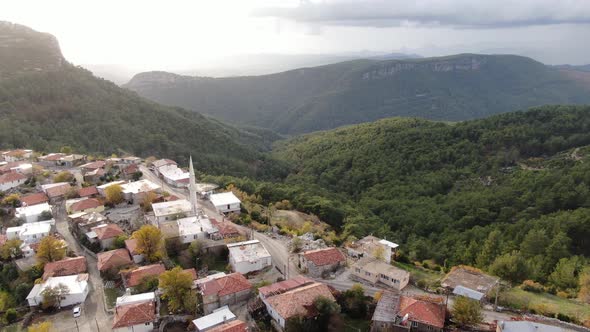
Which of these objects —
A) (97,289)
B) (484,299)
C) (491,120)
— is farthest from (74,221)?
(491,120)

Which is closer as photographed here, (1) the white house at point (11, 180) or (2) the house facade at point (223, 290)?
(2) the house facade at point (223, 290)

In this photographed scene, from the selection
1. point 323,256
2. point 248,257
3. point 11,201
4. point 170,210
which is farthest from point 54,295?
point 11,201

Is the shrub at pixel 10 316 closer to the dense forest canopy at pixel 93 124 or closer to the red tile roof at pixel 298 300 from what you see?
the red tile roof at pixel 298 300

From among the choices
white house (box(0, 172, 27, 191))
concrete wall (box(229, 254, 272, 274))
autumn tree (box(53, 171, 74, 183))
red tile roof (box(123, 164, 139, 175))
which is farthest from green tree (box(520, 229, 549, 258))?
white house (box(0, 172, 27, 191))

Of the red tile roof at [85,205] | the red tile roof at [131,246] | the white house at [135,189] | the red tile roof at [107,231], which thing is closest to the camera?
the red tile roof at [131,246]

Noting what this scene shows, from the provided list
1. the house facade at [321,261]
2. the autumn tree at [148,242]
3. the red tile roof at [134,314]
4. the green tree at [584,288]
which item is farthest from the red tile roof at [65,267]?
the green tree at [584,288]

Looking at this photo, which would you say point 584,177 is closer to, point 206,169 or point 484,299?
point 484,299

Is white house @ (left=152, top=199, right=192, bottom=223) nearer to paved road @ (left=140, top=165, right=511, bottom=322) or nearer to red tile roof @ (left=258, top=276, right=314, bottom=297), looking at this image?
paved road @ (left=140, top=165, right=511, bottom=322)
